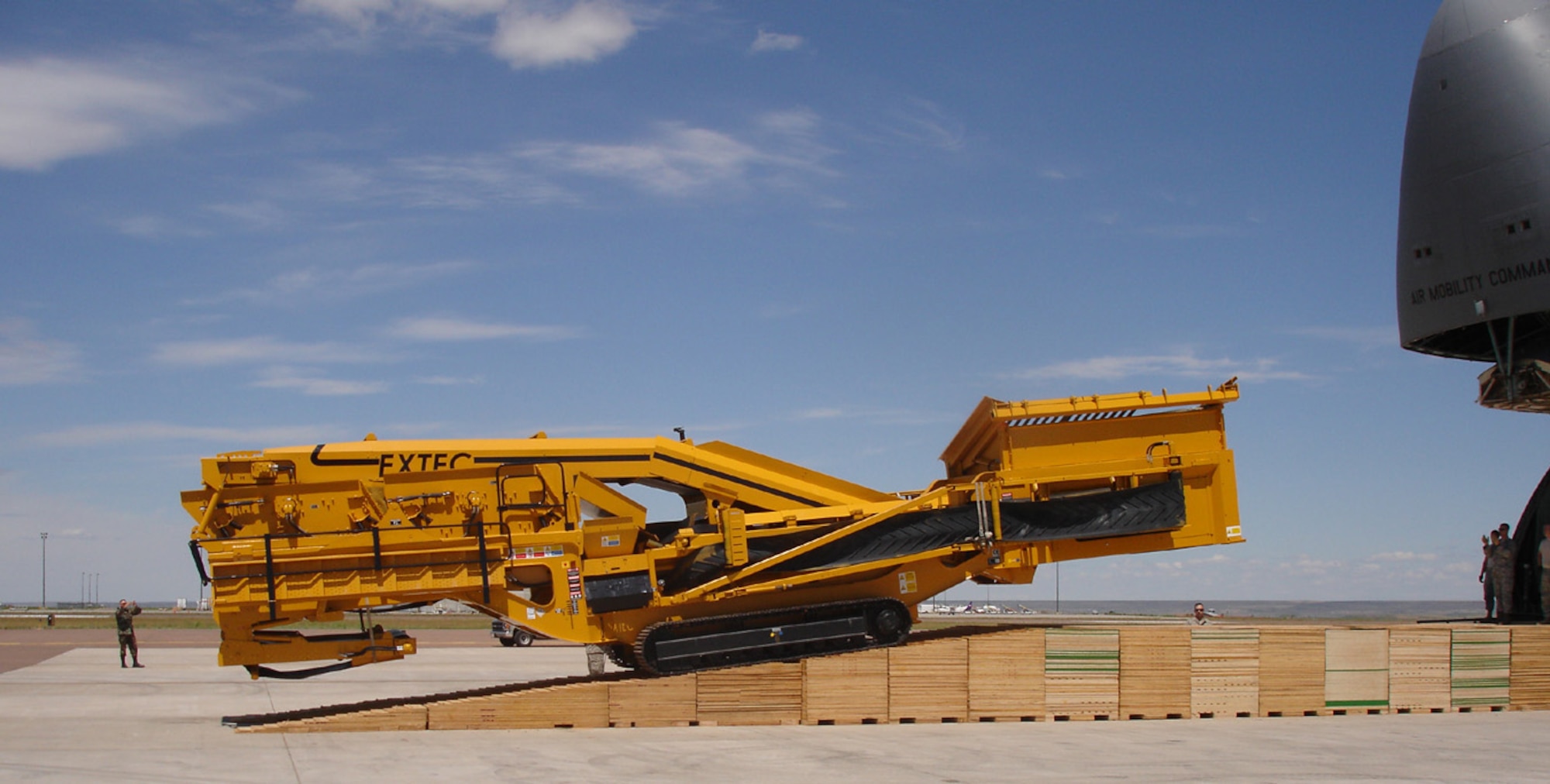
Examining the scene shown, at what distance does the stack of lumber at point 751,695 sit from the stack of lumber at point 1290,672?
18.1ft

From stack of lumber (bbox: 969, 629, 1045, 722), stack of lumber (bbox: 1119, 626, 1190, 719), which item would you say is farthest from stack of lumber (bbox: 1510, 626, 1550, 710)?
stack of lumber (bbox: 969, 629, 1045, 722)

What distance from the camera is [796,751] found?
1152cm

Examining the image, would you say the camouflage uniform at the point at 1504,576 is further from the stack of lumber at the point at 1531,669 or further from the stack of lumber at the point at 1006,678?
the stack of lumber at the point at 1006,678

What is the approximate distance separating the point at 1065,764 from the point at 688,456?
5846mm

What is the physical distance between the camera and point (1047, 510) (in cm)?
1465

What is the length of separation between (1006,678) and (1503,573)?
969 centimetres

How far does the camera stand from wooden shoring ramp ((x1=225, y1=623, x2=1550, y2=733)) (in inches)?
524

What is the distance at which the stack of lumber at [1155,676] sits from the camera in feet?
46.9

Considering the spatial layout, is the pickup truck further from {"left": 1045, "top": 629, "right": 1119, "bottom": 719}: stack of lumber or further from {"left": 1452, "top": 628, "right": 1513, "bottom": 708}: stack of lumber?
{"left": 1452, "top": 628, "right": 1513, "bottom": 708}: stack of lumber

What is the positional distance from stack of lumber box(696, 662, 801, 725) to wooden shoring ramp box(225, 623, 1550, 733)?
12 mm

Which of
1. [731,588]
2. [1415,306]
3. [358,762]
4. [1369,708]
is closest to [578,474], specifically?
[731,588]

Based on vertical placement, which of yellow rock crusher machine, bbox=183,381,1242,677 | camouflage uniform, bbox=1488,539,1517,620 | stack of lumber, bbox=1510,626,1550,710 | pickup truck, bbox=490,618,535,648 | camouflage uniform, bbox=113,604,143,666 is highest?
yellow rock crusher machine, bbox=183,381,1242,677

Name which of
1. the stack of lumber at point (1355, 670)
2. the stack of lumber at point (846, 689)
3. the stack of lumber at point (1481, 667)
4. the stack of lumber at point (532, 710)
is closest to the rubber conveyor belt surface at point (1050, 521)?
the stack of lumber at point (846, 689)

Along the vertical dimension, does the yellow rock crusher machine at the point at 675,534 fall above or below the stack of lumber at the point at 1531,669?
above
